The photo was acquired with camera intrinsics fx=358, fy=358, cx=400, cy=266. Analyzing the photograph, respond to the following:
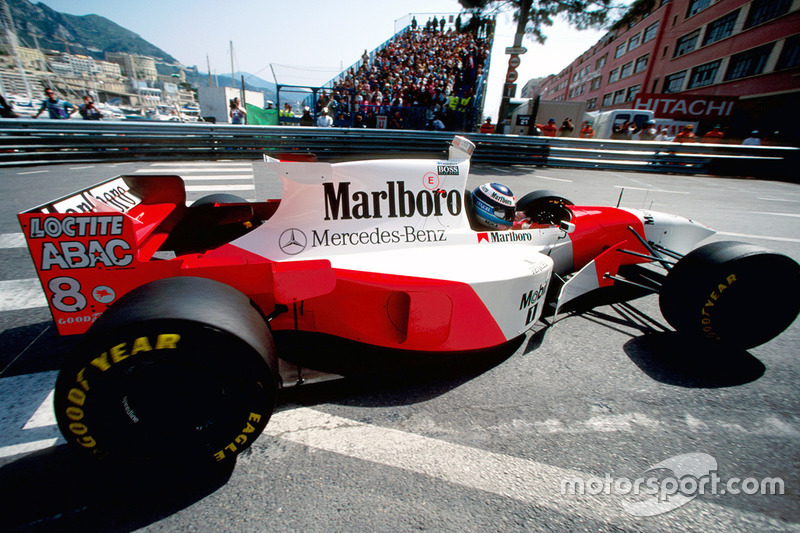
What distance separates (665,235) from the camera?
148 inches

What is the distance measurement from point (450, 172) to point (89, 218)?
2.25 meters

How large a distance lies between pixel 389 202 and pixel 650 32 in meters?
54.7

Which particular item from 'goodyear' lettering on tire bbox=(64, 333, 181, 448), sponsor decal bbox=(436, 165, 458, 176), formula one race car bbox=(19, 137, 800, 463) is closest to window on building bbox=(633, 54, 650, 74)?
formula one race car bbox=(19, 137, 800, 463)

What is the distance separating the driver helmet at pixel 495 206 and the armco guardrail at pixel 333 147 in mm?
8854

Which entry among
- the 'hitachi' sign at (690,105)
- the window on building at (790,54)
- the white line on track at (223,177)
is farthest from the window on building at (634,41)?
the white line on track at (223,177)

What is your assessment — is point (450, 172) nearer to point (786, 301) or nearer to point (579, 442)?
point (579, 442)

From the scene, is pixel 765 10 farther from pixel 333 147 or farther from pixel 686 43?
pixel 333 147

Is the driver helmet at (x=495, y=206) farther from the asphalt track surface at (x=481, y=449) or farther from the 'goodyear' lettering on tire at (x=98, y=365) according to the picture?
the 'goodyear' lettering on tire at (x=98, y=365)

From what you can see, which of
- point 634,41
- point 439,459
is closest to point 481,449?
point 439,459

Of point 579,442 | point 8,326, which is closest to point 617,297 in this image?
point 579,442

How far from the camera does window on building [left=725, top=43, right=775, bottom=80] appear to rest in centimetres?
2447

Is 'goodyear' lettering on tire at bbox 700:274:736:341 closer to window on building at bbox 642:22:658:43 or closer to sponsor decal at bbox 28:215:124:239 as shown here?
sponsor decal at bbox 28:215:124:239

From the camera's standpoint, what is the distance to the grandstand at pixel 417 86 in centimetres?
1456

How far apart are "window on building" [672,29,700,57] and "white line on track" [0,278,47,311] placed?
46.4 meters
